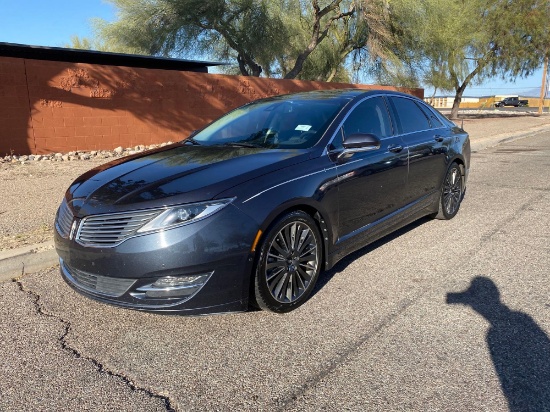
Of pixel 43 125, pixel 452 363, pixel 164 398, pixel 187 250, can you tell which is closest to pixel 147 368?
pixel 164 398

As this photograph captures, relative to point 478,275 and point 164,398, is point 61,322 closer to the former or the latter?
point 164,398

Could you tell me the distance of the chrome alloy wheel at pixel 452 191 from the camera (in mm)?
5867

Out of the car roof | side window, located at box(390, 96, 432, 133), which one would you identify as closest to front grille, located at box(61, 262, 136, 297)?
the car roof

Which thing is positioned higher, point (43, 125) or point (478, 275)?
point (43, 125)

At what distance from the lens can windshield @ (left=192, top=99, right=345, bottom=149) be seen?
13.2ft

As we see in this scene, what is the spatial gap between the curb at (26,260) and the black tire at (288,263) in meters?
2.39

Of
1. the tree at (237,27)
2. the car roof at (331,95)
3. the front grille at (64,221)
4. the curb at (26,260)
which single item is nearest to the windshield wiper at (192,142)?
the car roof at (331,95)

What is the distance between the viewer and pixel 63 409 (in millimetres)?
2463

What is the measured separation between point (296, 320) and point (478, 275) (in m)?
1.85

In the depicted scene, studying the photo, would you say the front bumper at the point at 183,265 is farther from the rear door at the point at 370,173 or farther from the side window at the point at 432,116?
the side window at the point at 432,116

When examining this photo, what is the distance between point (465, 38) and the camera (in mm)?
26703

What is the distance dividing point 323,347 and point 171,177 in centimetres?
157

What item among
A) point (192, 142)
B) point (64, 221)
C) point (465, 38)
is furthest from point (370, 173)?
point (465, 38)

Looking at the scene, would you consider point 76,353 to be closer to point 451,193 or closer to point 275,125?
point 275,125
